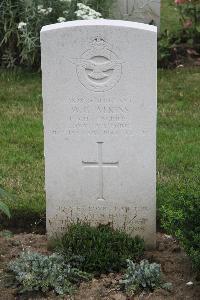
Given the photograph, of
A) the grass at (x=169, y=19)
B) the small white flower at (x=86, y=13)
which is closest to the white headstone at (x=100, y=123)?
the small white flower at (x=86, y=13)

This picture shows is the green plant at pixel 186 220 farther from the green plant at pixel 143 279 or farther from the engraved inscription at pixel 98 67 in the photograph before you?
the engraved inscription at pixel 98 67

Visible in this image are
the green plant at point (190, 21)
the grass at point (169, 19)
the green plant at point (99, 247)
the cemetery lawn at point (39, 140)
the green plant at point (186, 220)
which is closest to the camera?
the green plant at point (186, 220)

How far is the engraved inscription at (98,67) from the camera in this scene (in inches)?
177

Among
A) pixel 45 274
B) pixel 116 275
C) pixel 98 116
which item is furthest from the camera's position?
pixel 98 116

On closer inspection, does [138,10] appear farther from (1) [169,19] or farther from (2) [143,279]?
(2) [143,279]

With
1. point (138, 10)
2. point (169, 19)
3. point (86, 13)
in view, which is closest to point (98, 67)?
point (86, 13)

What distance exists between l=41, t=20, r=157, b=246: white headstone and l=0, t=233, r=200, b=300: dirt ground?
162 mm

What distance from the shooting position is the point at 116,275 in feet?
14.6

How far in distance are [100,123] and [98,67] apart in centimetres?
34

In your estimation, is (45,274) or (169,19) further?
(169,19)

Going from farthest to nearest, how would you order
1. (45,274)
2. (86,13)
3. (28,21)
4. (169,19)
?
(169,19), (28,21), (86,13), (45,274)

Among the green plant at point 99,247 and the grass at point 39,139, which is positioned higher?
the grass at point 39,139

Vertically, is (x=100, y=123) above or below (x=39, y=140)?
above

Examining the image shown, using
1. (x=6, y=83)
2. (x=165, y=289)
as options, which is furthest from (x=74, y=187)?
(x=6, y=83)
